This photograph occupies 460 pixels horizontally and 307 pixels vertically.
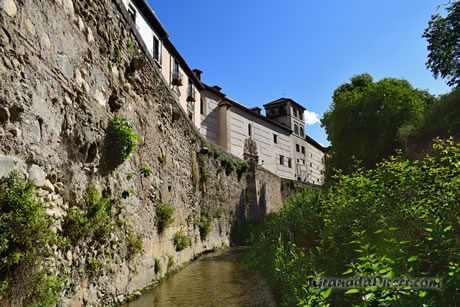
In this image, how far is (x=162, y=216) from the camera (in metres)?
6.11

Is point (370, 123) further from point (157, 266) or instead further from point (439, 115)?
point (157, 266)

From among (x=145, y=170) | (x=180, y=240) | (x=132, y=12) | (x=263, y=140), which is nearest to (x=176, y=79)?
(x=132, y=12)

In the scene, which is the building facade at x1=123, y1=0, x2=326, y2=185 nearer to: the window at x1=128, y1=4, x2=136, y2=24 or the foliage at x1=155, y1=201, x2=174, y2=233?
the window at x1=128, y1=4, x2=136, y2=24

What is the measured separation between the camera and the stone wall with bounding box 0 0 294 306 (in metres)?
2.67

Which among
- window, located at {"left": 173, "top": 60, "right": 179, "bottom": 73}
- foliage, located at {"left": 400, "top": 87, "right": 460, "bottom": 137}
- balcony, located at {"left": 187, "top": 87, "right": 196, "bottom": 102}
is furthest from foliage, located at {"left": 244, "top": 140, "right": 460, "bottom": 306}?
balcony, located at {"left": 187, "top": 87, "right": 196, "bottom": 102}

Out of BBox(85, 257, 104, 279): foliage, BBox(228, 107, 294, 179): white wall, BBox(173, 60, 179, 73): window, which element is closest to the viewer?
BBox(85, 257, 104, 279): foliage

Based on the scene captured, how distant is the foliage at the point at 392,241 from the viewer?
2.24m

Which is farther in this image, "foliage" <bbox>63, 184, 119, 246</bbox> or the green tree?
the green tree

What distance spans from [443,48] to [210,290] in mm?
13697

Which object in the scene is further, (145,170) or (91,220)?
(145,170)

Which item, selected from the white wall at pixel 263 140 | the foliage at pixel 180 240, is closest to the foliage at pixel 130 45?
the foliage at pixel 180 240

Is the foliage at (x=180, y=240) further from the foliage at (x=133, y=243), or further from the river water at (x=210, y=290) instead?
the foliage at (x=133, y=243)

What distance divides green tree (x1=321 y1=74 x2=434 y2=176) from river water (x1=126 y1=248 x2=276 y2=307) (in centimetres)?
1005

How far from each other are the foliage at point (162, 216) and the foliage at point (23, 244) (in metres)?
3.25
